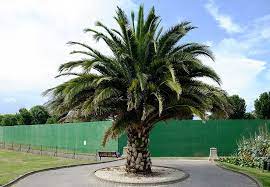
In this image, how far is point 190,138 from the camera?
31797 mm

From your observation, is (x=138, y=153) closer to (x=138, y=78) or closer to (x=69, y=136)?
(x=138, y=78)

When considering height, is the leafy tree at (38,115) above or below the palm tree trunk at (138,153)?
above

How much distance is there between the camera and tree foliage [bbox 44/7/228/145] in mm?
20219

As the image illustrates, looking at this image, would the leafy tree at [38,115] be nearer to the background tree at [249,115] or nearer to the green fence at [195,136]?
the background tree at [249,115]

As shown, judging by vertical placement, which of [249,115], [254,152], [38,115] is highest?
[38,115]

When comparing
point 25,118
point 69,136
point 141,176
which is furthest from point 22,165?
point 25,118

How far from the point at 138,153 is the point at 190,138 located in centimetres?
1114

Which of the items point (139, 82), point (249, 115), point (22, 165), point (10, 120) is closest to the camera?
point (139, 82)

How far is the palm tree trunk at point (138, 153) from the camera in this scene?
2122 cm

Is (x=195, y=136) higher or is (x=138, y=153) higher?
(x=195, y=136)

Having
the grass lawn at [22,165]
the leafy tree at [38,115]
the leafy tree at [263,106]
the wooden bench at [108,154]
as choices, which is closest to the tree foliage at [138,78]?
the grass lawn at [22,165]

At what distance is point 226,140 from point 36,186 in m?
16.6

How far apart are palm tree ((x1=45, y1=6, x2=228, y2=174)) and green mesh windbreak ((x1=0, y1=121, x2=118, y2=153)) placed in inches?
425

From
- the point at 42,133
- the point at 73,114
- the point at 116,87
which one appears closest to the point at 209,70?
the point at 116,87
